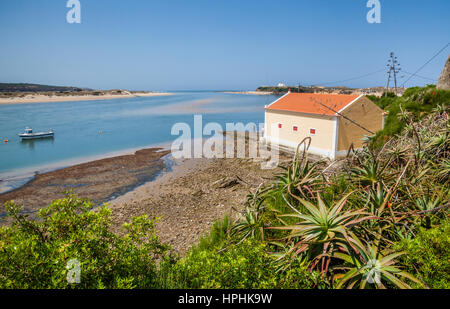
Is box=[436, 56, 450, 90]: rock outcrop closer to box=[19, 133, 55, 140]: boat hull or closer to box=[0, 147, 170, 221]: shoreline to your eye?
box=[0, 147, 170, 221]: shoreline

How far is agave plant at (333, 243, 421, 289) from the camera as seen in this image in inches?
112

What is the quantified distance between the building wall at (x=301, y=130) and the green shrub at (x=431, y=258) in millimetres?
15535

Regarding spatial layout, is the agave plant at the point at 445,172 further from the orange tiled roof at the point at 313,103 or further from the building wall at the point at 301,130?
the building wall at the point at 301,130

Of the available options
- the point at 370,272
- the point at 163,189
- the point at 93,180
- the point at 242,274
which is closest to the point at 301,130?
the point at 163,189

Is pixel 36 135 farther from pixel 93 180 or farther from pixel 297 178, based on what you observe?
pixel 297 178

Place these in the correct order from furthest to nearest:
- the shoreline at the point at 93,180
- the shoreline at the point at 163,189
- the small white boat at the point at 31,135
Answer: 1. the small white boat at the point at 31,135
2. the shoreline at the point at 93,180
3. the shoreline at the point at 163,189

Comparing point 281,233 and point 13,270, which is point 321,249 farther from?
point 13,270

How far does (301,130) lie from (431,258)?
17.7m

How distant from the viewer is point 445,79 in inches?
465

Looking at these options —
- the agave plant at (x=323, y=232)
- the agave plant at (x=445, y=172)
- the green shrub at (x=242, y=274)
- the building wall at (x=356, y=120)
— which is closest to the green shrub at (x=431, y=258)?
the agave plant at (x=323, y=232)

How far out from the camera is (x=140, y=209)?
42.3 ft

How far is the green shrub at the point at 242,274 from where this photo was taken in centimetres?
304

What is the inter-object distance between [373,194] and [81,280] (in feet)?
13.4
